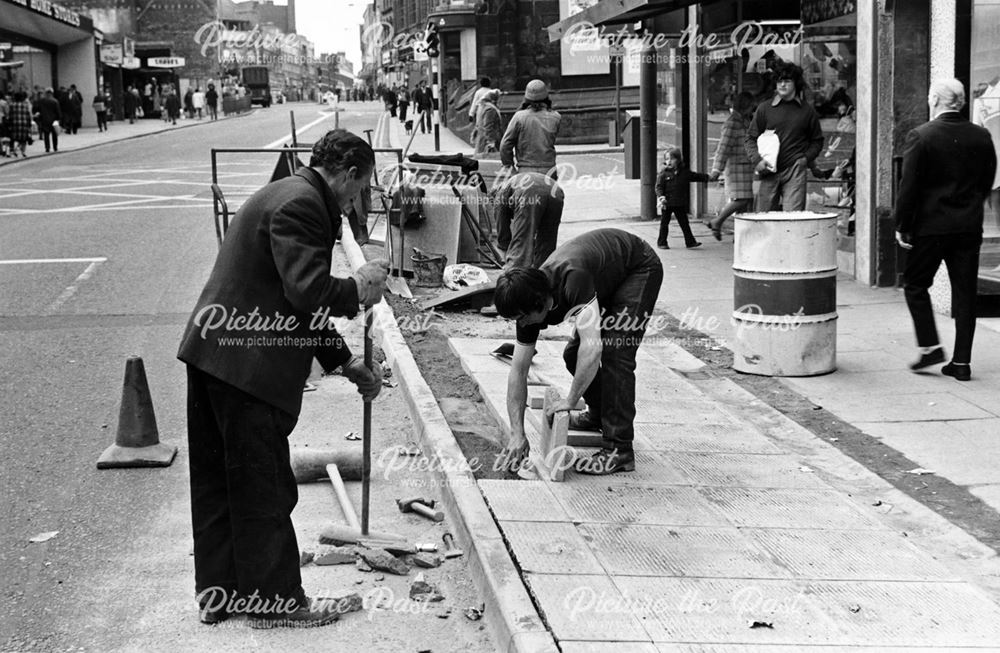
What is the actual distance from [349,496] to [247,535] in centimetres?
183

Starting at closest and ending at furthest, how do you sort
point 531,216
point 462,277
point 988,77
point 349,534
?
1. point 349,534
2. point 988,77
3. point 531,216
4. point 462,277

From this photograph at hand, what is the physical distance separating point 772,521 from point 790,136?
717 cm

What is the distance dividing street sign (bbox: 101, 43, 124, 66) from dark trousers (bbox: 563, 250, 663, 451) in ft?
219

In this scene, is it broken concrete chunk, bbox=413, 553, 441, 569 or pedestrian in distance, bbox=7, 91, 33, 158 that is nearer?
broken concrete chunk, bbox=413, 553, 441, 569

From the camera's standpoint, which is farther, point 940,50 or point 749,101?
point 749,101

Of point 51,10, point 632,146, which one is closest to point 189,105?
point 51,10

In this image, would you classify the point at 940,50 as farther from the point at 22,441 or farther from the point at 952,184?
the point at 22,441

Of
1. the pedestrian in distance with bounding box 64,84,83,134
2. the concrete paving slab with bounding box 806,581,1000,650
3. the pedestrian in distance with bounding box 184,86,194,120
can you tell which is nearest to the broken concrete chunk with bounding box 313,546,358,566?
the concrete paving slab with bounding box 806,581,1000,650

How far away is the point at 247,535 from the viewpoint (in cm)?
465

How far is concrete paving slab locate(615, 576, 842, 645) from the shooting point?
4.46 metres

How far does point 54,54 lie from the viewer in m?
55.3

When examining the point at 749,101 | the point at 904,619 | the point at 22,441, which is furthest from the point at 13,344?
the point at 749,101

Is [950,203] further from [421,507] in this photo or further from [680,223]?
[680,223]

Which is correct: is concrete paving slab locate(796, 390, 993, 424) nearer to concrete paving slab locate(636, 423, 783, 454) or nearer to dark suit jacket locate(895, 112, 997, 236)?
concrete paving slab locate(636, 423, 783, 454)
